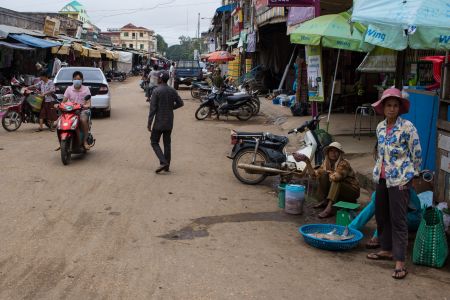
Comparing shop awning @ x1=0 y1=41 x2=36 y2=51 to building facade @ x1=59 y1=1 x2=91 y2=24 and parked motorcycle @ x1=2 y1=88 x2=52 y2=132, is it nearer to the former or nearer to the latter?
parked motorcycle @ x1=2 y1=88 x2=52 y2=132

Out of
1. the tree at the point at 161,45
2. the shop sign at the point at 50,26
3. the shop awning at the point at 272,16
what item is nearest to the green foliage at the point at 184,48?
the tree at the point at 161,45

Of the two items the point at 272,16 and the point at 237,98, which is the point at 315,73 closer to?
the point at 237,98

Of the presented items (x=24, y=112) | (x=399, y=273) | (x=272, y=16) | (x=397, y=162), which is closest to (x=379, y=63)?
(x=397, y=162)

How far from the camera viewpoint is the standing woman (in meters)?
4.65

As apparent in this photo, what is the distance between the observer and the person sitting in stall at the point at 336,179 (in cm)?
644

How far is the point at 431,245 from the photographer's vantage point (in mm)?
4879

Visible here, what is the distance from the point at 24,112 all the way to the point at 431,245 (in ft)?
36.8

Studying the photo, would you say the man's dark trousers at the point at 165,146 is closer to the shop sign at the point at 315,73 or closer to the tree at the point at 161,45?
the shop sign at the point at 315,73

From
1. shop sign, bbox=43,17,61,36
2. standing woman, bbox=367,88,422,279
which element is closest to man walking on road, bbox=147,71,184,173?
standing woman, bbox=367,88,422,279

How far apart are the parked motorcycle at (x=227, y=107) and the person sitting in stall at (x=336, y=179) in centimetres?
1061

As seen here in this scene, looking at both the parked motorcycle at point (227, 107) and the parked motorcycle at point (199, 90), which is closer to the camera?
the parked motorcycle at point (227, 107)

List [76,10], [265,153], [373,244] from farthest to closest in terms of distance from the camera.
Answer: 1. [76,10]
2. [265,153]
3. [373,244]

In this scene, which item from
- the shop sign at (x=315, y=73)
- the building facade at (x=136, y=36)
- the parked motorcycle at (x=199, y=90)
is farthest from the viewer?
the building facade at (x=136, y=36)

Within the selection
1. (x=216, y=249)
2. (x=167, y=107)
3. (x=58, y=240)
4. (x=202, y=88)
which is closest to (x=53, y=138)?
(x=167, y=107)
